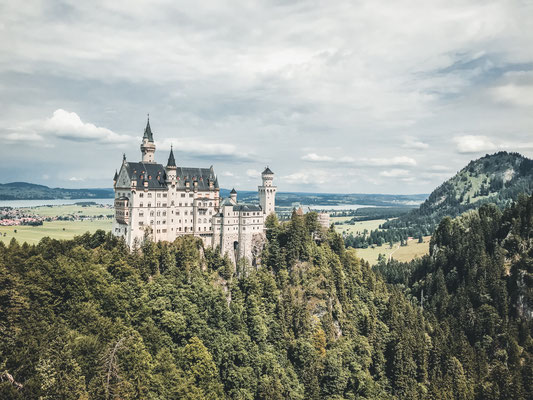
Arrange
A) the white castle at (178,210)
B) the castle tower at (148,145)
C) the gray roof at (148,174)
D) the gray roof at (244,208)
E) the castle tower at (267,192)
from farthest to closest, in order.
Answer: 1. the castle tower at (267,192)
2. the gray roof at (244,208)
3. the castle tower at (148,145)
4. the gray roof at (148,174)
5. the white castle at (178,210)

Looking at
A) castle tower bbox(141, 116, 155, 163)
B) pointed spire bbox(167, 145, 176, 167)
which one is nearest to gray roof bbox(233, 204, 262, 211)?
pointed spire bbox(167, 145, 176, 167)

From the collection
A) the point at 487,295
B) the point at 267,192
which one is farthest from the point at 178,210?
the point at 487,295

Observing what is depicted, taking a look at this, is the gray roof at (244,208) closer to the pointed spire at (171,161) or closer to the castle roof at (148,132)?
the pointed spire at (171,161)

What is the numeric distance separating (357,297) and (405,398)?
31987 mm

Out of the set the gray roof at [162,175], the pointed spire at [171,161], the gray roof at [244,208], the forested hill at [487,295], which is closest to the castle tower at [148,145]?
the gray roof at [162,175]

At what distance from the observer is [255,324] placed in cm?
10375

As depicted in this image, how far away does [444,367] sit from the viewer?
120 metres

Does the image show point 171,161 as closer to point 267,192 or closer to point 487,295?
point 267,192

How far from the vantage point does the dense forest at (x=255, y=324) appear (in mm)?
60250

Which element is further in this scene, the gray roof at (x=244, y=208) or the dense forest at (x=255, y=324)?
the gray roof at (x=244, y=208)

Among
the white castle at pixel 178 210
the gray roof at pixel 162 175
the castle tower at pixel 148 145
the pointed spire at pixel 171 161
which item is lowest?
the white castle at pixel 178 210

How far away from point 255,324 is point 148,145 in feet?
190

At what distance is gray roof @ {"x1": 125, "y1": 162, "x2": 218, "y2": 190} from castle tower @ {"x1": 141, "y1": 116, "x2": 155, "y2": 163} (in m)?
4.00

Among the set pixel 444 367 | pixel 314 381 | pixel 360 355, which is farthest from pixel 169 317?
pixel 444 367
